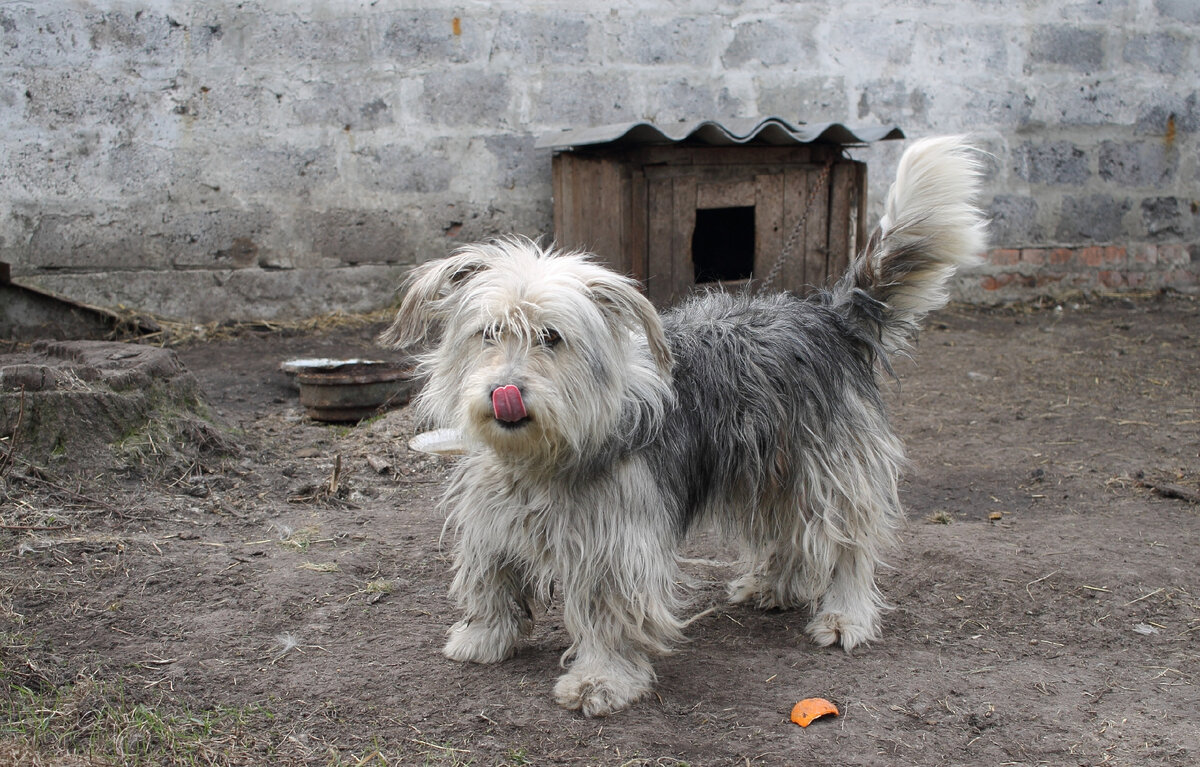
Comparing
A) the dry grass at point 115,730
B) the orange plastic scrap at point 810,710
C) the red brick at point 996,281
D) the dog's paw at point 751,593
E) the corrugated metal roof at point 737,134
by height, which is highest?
the corrugated metal roof at point 737,134

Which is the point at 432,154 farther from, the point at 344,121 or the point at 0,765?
the point at 0,765

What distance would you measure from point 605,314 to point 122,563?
222 cm

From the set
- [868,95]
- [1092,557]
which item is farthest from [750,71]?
[1092,557]

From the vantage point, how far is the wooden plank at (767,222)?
686cm

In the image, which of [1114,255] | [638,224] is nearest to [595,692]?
[638,224]

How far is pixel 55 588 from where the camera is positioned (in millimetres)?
A: 3604

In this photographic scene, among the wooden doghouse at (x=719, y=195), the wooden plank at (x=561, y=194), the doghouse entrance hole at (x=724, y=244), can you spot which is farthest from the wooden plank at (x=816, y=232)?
the wooden plank at (x=561, y=194)

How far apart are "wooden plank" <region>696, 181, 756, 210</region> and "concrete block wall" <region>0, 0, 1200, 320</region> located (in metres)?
2.07

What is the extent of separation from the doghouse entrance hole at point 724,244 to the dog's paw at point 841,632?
397cm

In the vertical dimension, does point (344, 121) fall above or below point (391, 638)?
above

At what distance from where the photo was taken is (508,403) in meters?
2.76

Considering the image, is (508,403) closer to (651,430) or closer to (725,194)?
(651,430)

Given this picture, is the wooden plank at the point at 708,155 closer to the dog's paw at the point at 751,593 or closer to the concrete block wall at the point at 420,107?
the concrete block wall at the point at 420,107

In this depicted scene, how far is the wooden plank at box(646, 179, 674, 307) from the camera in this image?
6699 millimetres
